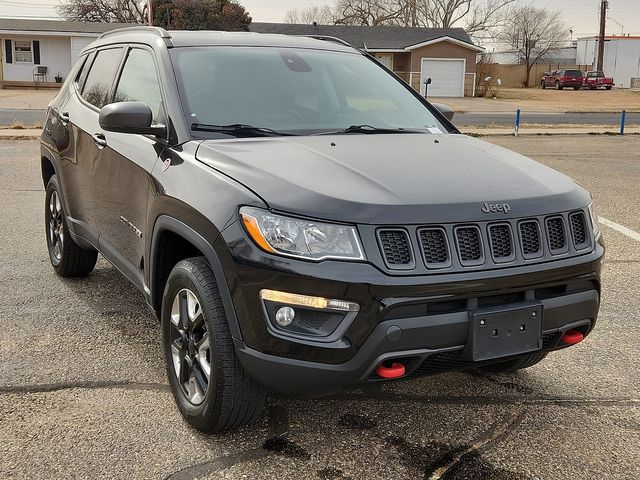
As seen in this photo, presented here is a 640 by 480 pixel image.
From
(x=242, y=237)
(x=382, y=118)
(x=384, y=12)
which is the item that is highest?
(x=384, y=12)

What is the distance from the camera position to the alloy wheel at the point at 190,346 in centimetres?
309

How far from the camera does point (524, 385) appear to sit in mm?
3785

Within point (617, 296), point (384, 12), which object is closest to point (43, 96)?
point (617, 296)

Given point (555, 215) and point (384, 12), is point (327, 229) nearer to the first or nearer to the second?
point (555, 215)

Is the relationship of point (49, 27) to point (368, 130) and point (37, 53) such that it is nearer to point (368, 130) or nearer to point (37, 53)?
point (37, 53)

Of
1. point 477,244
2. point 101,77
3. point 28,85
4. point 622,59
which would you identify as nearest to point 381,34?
point 28,85

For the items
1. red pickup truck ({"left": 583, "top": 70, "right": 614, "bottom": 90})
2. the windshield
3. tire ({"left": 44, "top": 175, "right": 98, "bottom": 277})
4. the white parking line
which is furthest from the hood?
red pickup truck ({"left": 583, "top": 70, "right": 614, "bottom": 90})

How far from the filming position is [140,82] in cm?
406

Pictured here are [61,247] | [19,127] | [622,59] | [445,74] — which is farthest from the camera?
[622,59]

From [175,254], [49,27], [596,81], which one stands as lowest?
[175,254]

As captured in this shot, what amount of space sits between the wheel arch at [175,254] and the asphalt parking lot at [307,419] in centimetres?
59

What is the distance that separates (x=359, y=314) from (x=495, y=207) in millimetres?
733

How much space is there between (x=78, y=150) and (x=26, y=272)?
152cm

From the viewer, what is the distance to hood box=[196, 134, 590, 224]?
2691mm
